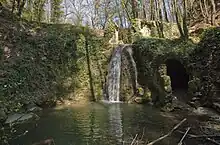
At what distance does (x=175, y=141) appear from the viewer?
764 centimetres

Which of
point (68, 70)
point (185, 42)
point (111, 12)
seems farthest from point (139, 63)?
point (111, 12)

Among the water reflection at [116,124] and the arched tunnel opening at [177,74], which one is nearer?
the water reflection at [116,124]

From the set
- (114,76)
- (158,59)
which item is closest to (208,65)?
(158,59)

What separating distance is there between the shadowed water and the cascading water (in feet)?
15.2

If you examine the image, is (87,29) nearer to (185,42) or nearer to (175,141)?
(185,42)

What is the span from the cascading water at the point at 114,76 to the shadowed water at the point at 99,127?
4633 mm

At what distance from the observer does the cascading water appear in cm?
1738

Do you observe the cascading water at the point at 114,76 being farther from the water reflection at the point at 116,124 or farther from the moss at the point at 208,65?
the moss at the point at 208,65

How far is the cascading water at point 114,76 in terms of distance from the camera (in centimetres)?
1738

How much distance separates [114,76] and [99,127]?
28.1 feet

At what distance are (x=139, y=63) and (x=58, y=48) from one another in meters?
5.48

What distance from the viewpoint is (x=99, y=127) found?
378 inches

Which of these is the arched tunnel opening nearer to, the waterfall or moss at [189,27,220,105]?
the waterfall

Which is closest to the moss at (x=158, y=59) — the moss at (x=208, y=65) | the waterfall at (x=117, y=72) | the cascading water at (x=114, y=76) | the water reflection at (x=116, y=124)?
the waterfall at (x=117, y=72)
